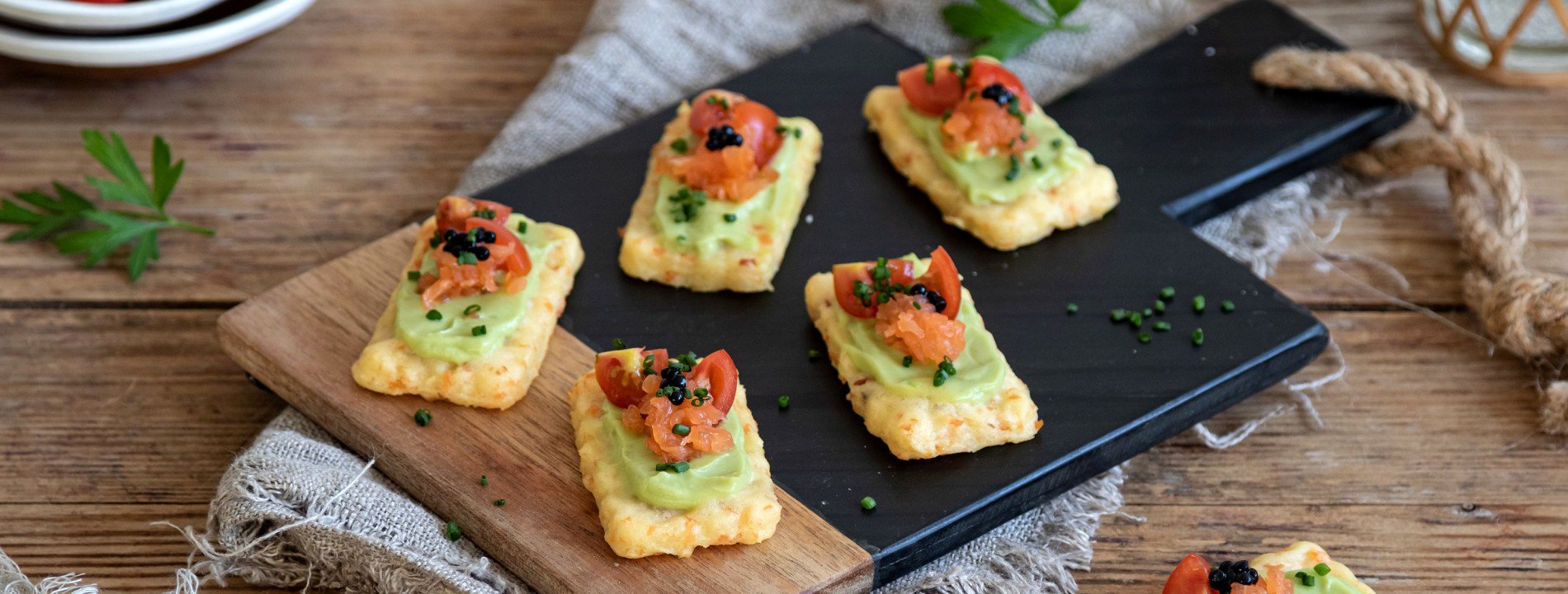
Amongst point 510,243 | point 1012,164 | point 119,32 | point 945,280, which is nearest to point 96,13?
point 119,32

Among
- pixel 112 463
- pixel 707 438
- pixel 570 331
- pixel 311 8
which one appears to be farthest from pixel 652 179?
pixel 311 8

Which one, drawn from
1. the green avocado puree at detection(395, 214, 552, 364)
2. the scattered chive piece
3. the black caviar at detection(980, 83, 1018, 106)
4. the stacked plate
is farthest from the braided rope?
the stacked plate

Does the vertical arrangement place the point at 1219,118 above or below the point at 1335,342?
above

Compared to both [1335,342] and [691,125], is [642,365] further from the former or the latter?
[1335,342]

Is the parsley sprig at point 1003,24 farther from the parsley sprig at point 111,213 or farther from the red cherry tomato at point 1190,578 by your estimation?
the parsley sprig at point 111,213

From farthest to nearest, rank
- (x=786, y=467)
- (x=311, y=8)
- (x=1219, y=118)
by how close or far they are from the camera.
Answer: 1. (x=311, y=8)
2. (x=1219, y=118)
3. (x=786, y=467)

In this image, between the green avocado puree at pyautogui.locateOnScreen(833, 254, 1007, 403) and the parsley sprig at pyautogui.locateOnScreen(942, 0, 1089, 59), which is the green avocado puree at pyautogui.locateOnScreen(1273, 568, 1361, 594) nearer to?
the green avocado puree at pyautogui.locateOnScreen(833, 254, 1007, 403)

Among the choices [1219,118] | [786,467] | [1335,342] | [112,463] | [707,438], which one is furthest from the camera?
[1219,118]
